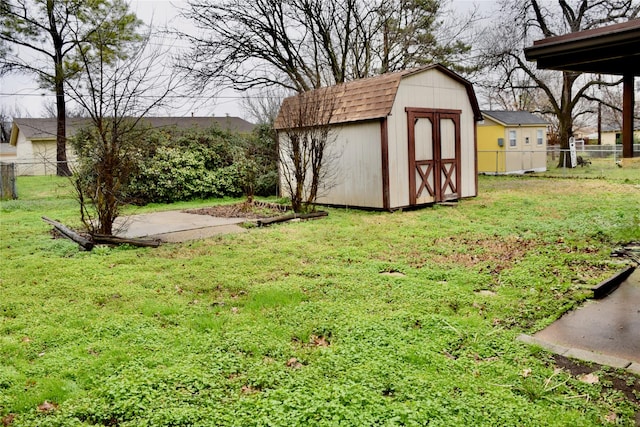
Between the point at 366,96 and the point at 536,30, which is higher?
the point at 536,30

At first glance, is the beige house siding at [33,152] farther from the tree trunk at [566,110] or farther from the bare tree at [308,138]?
the tree trunk at [566,110]

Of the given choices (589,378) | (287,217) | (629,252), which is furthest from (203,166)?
(589,378)

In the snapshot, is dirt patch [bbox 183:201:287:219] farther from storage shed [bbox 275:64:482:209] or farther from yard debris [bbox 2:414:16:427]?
yard debris [bbox 2:414:16:427]

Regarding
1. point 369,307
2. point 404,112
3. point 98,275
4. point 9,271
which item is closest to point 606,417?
point 369,307

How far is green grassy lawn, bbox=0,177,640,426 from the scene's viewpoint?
2.68 m

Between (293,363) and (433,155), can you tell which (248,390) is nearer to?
(293,363)

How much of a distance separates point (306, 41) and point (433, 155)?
8103 mm

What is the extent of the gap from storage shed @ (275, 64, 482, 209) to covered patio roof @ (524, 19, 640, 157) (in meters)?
5.38

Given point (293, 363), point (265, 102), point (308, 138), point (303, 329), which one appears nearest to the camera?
point (293, 363)

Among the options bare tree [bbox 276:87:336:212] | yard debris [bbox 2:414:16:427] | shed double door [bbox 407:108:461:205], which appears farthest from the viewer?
shed double door [bbox 407:108:461:205]

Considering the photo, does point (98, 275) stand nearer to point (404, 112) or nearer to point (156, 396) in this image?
point (156, 396)

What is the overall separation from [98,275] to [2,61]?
20199mm

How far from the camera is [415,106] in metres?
10.9

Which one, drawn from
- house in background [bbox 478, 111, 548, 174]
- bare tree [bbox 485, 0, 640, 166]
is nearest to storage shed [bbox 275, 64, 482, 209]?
house in background [bbox 478, 111, 548, 174]
